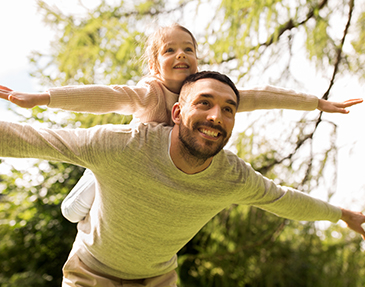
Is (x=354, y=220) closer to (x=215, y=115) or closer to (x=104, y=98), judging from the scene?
(x=215, y=115)

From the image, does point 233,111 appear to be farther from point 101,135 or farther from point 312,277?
point 312,277

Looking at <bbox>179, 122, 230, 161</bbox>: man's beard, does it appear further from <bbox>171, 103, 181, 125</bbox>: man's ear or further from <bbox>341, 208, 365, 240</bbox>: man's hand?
<bbox>341, 208, 365, 240</bbox>: man's hand

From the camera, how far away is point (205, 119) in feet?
3.81

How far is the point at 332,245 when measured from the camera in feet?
9.83

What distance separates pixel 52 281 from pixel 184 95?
3057 millimetres

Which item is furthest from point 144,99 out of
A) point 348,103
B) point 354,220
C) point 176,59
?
point 354,220

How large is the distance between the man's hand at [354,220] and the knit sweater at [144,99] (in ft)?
1.81

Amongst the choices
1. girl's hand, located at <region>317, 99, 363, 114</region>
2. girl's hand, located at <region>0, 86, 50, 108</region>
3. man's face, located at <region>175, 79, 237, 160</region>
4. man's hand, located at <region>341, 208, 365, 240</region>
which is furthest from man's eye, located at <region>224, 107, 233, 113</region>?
man's hand, located at <region>341, 208, 365, 240</region>

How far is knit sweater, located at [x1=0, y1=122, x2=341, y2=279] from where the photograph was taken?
1143 millimetres

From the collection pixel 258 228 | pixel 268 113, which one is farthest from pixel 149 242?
pixel 258 228

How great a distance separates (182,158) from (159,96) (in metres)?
0.25

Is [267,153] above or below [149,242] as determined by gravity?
above

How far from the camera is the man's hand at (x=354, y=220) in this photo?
1.61m

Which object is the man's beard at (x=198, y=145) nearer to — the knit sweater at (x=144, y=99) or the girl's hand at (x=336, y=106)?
the knit sweater at (x=144, y=99)
